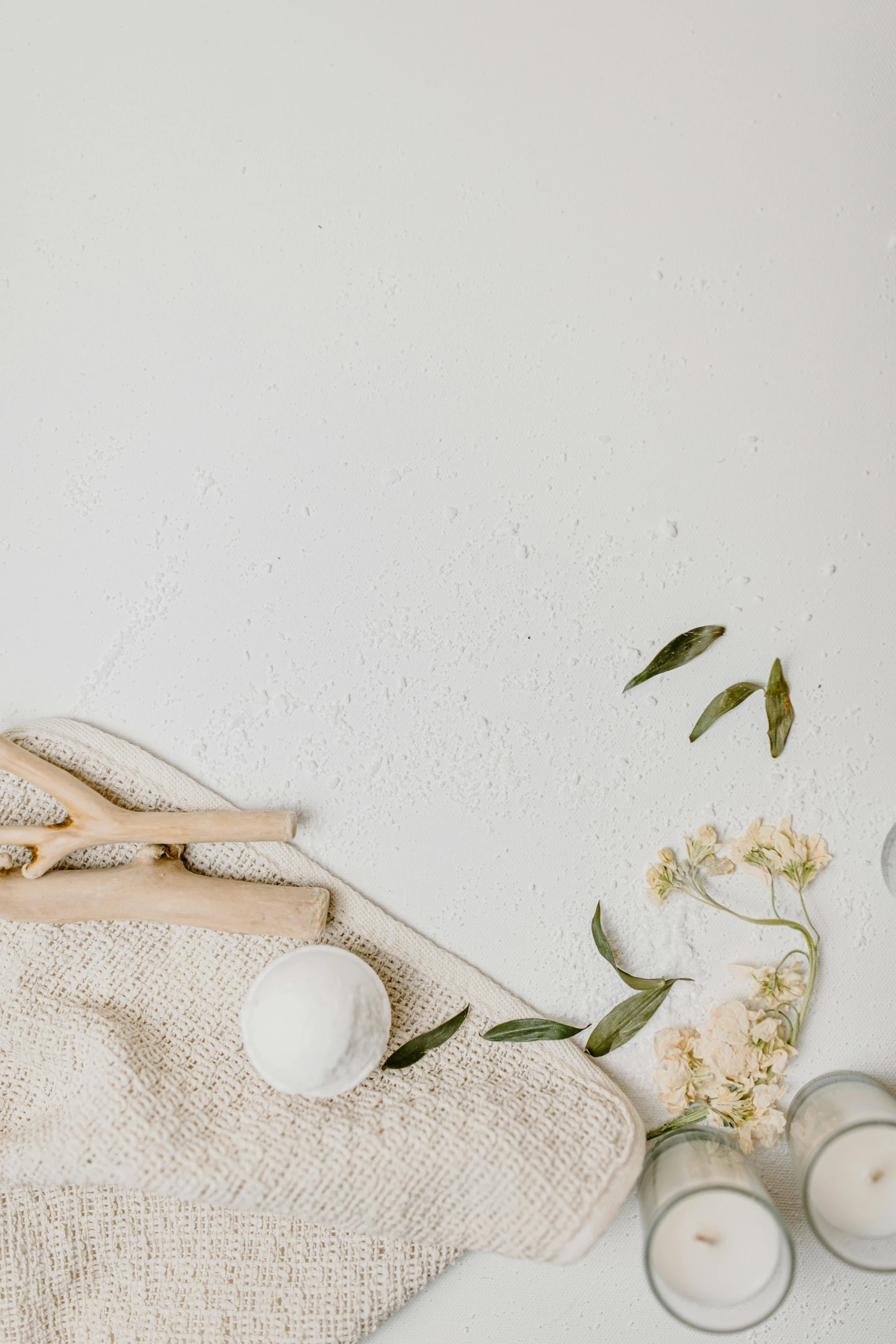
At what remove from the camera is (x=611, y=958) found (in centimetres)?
92

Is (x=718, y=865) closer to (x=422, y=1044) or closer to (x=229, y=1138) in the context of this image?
(x=422, y=1044)

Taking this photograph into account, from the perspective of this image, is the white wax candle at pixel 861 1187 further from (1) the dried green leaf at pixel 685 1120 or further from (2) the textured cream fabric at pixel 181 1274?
(2) the textured cream fabric at pixel 181 1274

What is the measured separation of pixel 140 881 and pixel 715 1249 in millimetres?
689

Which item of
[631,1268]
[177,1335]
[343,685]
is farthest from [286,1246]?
[343,685]

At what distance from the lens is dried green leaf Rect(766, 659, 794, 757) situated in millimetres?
922

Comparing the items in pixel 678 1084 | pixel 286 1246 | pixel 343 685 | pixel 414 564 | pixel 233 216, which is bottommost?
pixel 286 1246

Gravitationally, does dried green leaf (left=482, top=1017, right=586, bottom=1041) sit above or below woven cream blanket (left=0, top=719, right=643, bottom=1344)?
above

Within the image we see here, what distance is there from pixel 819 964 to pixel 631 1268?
1.36 ft

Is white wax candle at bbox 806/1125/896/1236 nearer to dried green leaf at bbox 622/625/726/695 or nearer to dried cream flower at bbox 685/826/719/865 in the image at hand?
dried cream flower at bbox 685/826/719/865

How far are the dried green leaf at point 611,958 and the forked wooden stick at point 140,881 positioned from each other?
11.7 inches

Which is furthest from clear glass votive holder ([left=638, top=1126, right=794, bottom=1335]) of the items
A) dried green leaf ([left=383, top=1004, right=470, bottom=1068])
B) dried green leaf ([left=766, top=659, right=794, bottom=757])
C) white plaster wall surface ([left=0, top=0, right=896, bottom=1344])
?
dried green leaf ([left=766, top=659, right=794, bottom=757])

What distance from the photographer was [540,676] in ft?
3.09

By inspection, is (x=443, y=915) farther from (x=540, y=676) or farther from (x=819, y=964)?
(x=819, y=964)

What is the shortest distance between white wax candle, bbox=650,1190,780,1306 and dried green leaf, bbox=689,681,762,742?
1.48 ft
